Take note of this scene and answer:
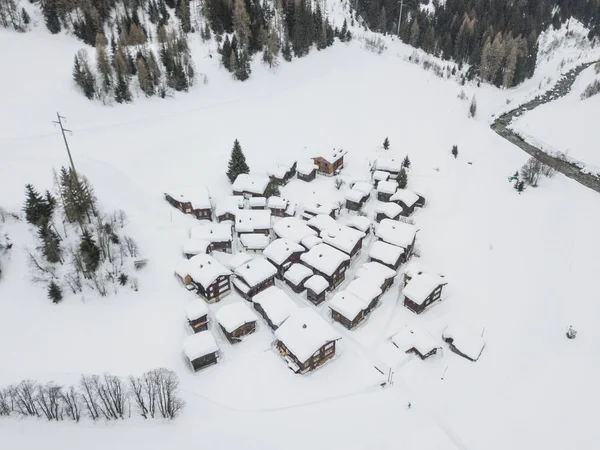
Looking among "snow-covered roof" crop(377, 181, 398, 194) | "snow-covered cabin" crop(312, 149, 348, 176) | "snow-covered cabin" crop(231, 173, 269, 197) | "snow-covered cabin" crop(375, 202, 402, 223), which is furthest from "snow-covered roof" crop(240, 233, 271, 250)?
"snow-covered cabin" crop(312, 149, 348, 176)

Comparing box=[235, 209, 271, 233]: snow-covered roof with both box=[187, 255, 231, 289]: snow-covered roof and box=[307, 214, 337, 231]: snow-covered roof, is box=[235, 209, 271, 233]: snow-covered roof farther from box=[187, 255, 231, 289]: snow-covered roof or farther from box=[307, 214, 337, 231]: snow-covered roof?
box=[187, 255, 231, 289]: snow-covered roof

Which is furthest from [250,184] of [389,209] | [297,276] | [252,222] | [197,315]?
[197,315]

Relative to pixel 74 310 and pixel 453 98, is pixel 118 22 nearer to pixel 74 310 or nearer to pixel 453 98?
pixel 74 310

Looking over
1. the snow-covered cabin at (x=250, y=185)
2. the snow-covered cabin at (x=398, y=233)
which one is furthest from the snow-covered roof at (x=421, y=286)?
the snow-covered cabin at (x=250, y=185)

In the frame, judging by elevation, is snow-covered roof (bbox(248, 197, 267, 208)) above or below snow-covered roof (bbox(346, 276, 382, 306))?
above

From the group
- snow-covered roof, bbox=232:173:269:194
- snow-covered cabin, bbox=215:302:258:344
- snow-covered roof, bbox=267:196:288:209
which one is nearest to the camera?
snow-covered cabin, bbox=215:302:258:344

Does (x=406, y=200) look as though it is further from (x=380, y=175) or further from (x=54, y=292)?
(x=54, y=292)

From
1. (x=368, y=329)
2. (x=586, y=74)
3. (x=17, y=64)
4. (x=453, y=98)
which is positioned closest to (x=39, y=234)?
(x=368, y=329)
